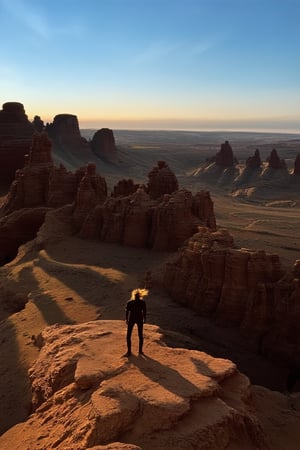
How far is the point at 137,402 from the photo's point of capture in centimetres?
721

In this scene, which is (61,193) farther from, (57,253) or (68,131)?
(68,131)

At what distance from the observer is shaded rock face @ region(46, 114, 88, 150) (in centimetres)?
8838

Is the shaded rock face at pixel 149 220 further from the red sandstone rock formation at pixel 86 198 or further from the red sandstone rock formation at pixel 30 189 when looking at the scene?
the red sandstone rock formation at pixel 30 189

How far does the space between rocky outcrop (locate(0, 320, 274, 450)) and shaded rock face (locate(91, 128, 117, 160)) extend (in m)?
87.8

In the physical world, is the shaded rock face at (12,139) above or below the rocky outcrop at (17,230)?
above

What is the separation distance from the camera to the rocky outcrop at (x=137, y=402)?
676 centimetres

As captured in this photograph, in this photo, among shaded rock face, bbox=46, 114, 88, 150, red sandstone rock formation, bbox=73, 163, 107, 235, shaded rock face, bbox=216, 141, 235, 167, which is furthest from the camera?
shaded rock face, bbox=216, 141, 235, 167

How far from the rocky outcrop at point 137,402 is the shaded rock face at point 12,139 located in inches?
2080

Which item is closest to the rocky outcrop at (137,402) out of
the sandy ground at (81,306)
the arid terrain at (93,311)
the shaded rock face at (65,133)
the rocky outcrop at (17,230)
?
the arid terrain at (93,311)

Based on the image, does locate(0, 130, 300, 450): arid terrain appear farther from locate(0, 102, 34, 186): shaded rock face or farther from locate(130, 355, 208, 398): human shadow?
locate(0, 102, 34, 186): shaded rock face

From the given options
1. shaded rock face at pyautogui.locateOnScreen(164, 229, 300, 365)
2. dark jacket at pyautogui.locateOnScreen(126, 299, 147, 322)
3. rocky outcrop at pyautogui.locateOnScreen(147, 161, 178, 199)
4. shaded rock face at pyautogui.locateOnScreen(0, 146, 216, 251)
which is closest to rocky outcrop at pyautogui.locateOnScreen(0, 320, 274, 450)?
dark jacket at pyautogui.locateOnScreen(126, 299, 147, 322)

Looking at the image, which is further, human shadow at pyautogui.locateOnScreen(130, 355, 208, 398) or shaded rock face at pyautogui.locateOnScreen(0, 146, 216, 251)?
shaded rock face at pyautogui.locateOnScreen(0, 146, 216, 251)

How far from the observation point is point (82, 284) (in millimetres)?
18984

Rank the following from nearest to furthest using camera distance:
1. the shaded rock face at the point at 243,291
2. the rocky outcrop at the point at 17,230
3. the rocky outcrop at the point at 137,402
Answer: the rocky outcrop at the point at 137,402 → the shaded rock face at the point at 243,291 → the rocky outcrop at the point at 17,230
